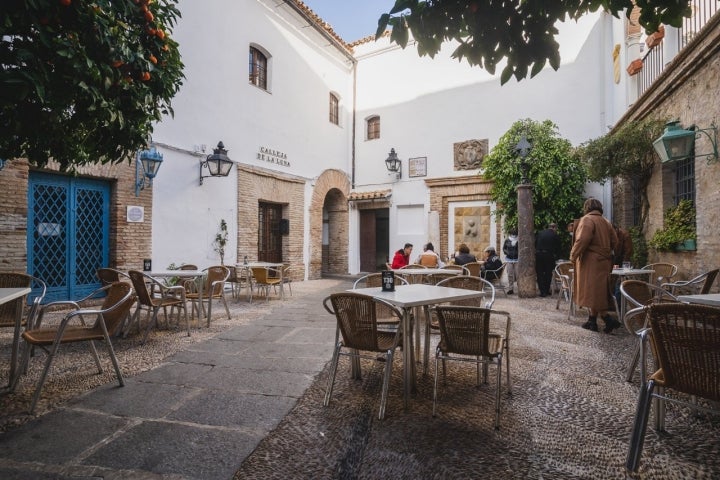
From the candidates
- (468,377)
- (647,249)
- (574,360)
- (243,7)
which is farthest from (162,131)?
(647,249)

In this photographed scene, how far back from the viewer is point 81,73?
2.14 metres

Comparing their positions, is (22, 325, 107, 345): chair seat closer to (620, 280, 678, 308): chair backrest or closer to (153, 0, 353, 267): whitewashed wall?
(620, 280, 678, 308): chair backrest

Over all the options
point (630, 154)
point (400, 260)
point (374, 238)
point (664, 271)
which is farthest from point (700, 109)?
point (374, 238)

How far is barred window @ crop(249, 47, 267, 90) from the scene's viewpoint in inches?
402

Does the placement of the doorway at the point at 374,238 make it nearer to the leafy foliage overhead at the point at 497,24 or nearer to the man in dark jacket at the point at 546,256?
the man in dark jacket at the point at 546,256

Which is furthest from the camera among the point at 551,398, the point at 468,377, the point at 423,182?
the point at 423,182

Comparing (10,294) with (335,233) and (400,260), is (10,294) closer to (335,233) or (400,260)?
(400,260)

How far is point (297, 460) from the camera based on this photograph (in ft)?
6.79

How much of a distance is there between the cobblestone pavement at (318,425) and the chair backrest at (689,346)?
1.63 feet

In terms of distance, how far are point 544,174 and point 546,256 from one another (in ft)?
7.34

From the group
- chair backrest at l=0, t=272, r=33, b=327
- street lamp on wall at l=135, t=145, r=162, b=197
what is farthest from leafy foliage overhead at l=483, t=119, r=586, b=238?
chair backrest at l=0, t=272, r=33, b=327

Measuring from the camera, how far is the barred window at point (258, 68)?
10.2 m

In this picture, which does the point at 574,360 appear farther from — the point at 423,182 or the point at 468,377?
the point at 423,182

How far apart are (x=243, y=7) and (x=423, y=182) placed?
6.64 metres
